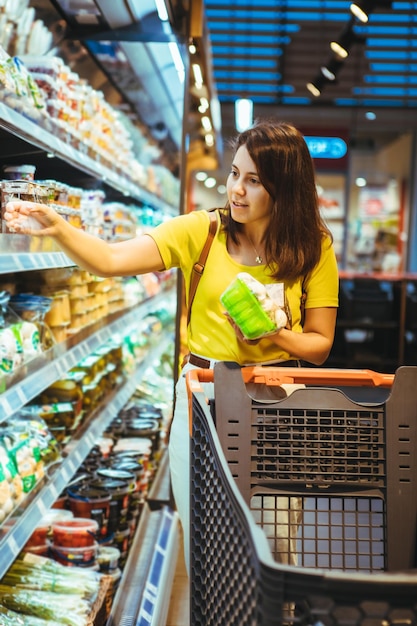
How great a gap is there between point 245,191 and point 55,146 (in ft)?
1.95

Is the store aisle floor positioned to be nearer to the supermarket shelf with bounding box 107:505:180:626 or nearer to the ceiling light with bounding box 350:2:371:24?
the supermarket shelf with bounding box 107:505:180:626

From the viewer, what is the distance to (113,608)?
2.40 meters

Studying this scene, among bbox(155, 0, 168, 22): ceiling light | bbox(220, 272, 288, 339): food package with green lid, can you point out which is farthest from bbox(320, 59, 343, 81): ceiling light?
bbox(220, 272, 288, 339): food package with green lid

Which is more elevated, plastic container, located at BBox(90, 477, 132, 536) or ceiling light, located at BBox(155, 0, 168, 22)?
ceiling light, located at BBox(155, 0, 168, 22)

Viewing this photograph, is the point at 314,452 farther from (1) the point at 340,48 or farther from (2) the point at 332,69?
(2) the point at 332,69

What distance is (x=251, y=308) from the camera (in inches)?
64.7

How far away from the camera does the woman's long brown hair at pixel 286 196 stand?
1871mm

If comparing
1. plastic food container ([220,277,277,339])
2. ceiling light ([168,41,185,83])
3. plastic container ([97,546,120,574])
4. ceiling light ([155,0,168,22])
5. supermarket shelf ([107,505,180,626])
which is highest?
ceiling light ([155,0,168,22])

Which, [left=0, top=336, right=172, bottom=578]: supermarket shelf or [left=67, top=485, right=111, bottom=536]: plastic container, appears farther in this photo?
[left=67, top=485, right=111, bottom=536]: plastic container

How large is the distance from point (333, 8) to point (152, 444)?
8526 mm

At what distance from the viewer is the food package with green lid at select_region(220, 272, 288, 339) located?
63.9 inches

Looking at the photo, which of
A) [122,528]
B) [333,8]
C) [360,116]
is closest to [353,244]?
[360,116]

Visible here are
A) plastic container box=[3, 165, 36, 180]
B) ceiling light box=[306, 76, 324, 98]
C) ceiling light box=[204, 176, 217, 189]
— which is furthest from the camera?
ceiling light box=[204, 176, 217, 189]

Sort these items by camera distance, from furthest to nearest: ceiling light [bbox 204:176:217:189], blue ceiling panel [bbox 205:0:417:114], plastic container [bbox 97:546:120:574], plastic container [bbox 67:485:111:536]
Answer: ceiling light [bbox 204:176:217:189], blue ceiling panel [bbox 205:0:417:114], plastic container [bbox 67:485:111:536], plastic container [bbox 97:546:120:574]
